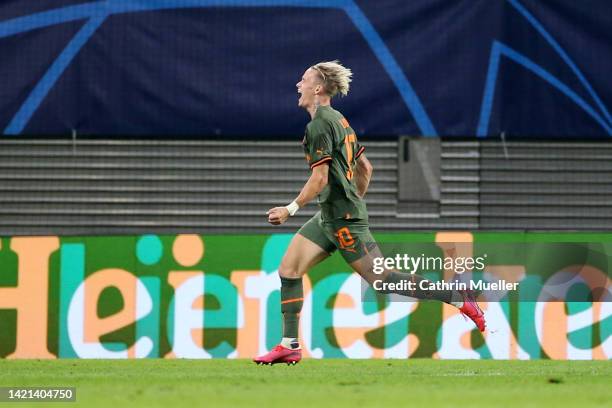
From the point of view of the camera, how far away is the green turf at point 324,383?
6.55 meters

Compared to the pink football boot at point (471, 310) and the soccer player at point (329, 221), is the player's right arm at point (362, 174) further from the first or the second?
the pink football boot at point (471, 310)

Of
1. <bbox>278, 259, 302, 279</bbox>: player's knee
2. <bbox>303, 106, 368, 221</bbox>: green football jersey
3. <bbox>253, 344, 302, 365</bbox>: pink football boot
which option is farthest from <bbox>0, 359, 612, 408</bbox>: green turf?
<bbox>303, 106, 368, 221</bbox>: green football jersey

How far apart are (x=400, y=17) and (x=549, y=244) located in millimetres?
2828

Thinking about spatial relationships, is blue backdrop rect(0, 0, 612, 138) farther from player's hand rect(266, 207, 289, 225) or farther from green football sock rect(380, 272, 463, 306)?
player's hand rect(266, 207, 289, 225)

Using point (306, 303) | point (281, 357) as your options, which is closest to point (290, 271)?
point (281, 357)

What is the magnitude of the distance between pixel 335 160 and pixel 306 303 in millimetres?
2902

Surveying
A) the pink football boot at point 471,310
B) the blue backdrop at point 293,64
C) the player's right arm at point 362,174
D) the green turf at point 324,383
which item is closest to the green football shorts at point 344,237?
the player's right arm at point 362,174

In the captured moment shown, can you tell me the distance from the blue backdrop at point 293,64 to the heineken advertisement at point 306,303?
1.81m

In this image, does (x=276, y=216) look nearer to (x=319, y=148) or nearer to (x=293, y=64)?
(x=319, y=148)

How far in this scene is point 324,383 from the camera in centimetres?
757

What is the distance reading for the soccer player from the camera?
8.24 m

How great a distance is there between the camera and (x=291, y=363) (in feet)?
28.2

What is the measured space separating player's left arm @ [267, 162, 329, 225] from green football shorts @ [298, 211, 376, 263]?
0.29 meters

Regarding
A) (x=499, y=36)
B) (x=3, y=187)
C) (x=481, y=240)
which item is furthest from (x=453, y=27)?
(x=3, y=187)
